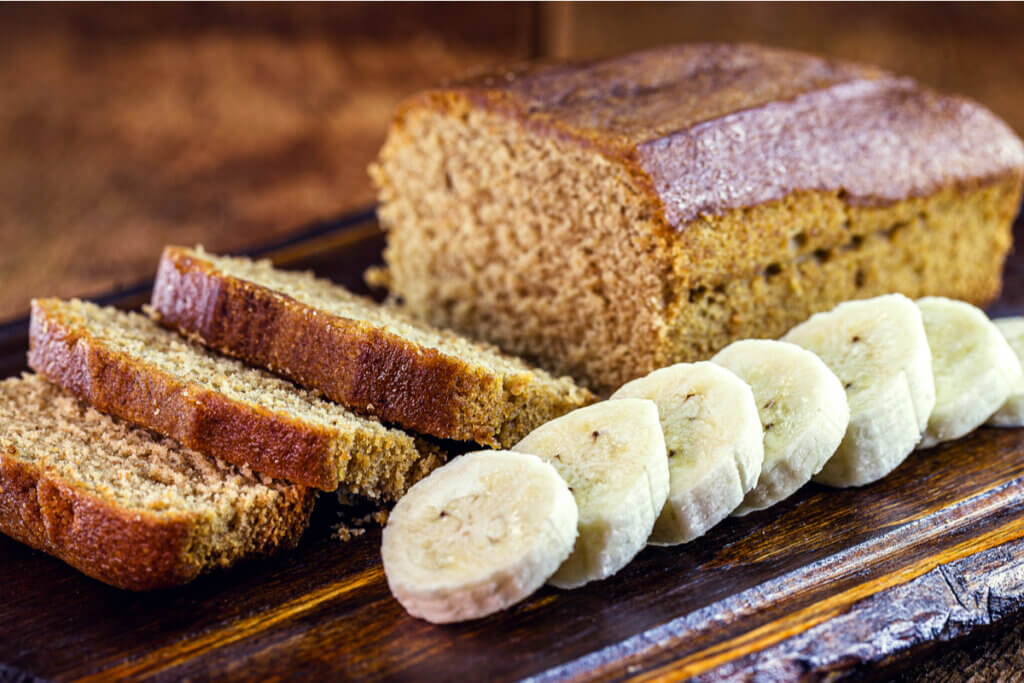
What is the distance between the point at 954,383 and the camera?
370cm

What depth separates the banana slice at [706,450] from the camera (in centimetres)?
310

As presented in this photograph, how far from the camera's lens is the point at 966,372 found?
3705 millimetres

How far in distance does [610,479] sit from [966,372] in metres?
1.37

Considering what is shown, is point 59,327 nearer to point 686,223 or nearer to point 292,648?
point 292,648

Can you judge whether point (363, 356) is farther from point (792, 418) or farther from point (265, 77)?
point (265, 77)

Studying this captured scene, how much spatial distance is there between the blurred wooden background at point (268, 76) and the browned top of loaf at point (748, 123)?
91.7 inches

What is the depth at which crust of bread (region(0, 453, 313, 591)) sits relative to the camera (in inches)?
117

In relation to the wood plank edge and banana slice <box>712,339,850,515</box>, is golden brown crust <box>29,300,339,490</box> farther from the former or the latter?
banana slice <box>712,339,850,515</box>

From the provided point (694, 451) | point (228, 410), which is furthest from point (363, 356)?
point (694, 451)

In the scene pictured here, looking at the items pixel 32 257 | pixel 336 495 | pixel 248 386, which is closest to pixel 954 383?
pixel 336 495

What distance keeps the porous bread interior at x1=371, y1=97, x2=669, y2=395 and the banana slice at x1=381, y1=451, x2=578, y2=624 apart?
1190 millimetres

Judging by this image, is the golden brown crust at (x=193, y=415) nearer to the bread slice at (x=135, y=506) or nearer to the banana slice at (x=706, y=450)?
the bread slice at (x=135, y=506)

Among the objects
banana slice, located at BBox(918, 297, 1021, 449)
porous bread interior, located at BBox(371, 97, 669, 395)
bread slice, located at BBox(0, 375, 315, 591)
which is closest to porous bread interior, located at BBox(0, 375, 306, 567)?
bread slice, located at BBox(0, 375, 315, 591)

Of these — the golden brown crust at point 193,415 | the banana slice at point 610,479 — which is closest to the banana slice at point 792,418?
the banana slice at point 610,479
